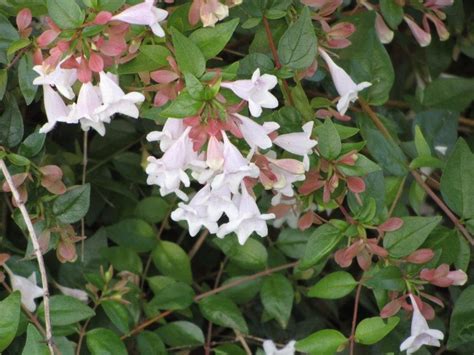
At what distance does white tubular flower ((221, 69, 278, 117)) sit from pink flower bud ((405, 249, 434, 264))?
0.34 m

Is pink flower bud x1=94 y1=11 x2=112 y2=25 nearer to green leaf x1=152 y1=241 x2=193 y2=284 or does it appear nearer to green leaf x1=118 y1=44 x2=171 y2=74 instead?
green leaf x1=118 y1=44 x2=171 y2=74

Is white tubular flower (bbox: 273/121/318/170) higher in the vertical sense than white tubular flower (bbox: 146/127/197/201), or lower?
lower

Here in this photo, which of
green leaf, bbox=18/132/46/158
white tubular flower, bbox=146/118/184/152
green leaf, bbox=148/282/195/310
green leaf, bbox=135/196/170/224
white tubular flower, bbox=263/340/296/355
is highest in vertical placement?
white tubular flower, bbox=146/118/184/152

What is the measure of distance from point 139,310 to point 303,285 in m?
0.37

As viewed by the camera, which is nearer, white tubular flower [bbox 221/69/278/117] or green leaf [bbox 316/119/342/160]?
white tubular flower [bbox 221/69/278/117]

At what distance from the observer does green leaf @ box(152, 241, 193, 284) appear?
1.38m

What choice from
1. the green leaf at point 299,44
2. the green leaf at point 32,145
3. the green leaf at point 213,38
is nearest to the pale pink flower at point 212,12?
the green leaf at point 213,38

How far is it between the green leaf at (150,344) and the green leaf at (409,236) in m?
0.41

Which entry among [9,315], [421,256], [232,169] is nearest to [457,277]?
[421,256]

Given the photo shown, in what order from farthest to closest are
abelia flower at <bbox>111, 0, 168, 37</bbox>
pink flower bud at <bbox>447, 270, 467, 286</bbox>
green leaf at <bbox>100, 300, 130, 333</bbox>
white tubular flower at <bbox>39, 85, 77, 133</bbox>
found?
green leaf at <bbox>100, 300, 130, 333</bbox> → pink flower bud at <bbox>447, 270, 467, 286</bbox> → white tubular flower at <bbox>39, 85, 77, 133</bbox> → abelia flower at <bbox>111, 0, 168, 37</bbox>

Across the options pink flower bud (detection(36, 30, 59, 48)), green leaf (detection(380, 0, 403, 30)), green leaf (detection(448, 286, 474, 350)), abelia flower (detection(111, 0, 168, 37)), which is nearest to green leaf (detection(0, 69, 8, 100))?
pink flower bud (detection(36, 30, 59, 48))

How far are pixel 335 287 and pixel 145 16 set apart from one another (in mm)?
538

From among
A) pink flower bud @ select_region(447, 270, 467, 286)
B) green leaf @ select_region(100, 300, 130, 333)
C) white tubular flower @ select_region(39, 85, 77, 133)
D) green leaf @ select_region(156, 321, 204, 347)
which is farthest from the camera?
green leaf @ select_region(156, 321, 204, 347)

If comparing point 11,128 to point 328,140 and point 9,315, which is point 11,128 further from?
point 328,140
